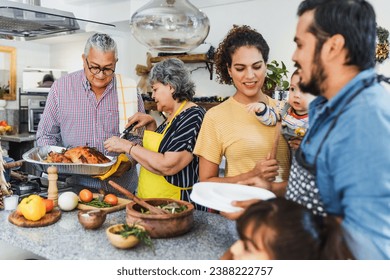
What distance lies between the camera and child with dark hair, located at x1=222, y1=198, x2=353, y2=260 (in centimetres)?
78

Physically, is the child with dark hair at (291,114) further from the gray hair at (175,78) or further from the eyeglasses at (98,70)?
the eyeglasses at (98,70)

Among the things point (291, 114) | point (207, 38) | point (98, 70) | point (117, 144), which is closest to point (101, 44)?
point (98, 70)

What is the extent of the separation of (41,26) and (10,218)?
1.25 meters

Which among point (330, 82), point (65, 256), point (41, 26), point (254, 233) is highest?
point (41, 26)

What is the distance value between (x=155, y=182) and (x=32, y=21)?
42.2 inches

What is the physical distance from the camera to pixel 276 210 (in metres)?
0.80

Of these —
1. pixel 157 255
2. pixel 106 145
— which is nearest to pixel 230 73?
pixel 106 145

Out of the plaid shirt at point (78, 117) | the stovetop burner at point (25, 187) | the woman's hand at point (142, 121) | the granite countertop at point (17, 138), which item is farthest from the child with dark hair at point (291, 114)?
the granite countertop at point (17, 138)

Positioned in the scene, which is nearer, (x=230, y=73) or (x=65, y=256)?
(x=65, y=256)

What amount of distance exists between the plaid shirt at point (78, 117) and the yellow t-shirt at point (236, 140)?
84cm

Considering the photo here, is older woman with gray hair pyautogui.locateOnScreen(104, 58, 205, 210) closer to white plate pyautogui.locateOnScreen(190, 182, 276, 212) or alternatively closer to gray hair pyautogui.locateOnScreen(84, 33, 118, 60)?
gray hair pyautogui.locateOnScreen(84, 33, 118, 60)

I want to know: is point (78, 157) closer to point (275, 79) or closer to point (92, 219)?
point (92, 219)
